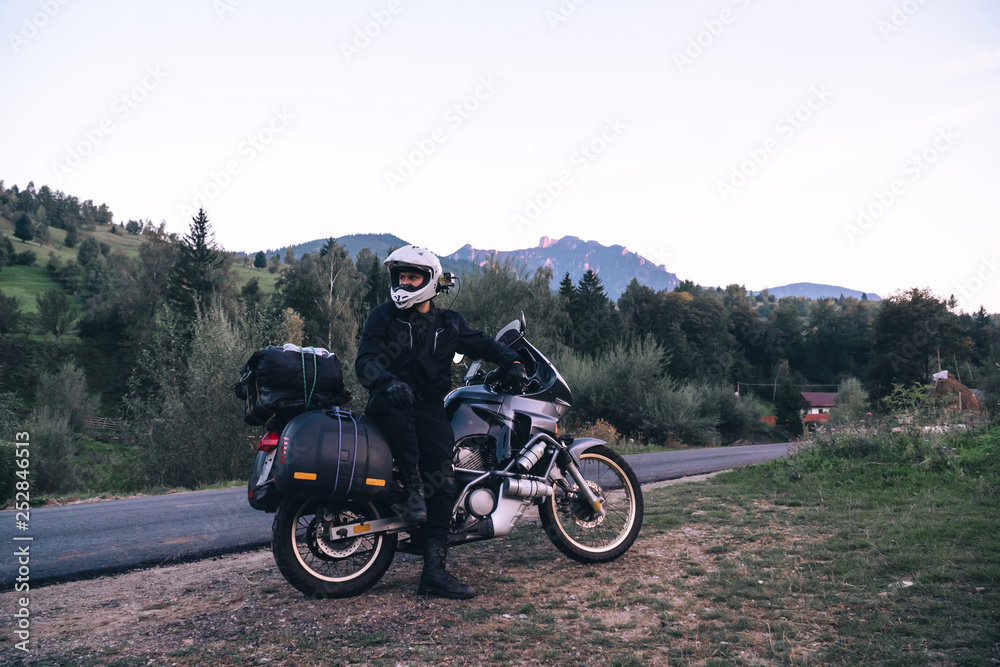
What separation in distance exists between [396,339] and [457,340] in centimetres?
46

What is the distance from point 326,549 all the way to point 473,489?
1063 millimetres

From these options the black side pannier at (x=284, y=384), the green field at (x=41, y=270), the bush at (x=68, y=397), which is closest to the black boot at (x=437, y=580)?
the black side pannier at (x=284, y=384)

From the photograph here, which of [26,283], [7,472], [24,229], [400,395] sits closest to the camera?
[400,395]

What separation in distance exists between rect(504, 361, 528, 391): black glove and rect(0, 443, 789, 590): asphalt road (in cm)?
303

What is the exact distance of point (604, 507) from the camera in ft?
17.1

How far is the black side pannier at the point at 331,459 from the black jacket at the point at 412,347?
41 cm

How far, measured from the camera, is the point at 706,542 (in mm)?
5438

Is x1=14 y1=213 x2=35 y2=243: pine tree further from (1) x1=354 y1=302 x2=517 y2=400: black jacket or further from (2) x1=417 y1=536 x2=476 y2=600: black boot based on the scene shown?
(2) x1=417 y1=536 x2=476 y2=600: black boot

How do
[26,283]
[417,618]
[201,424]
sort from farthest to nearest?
[26,283]
[201,424]
[417,618]

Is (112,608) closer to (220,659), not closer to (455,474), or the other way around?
(220,659)

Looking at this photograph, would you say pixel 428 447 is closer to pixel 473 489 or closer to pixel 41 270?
pixel 473 489

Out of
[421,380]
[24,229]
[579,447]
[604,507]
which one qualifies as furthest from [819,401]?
[24,229]

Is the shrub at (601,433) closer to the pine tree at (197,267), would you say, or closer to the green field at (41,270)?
the pine tree at (197,267)

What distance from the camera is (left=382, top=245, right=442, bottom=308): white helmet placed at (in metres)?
4.55
